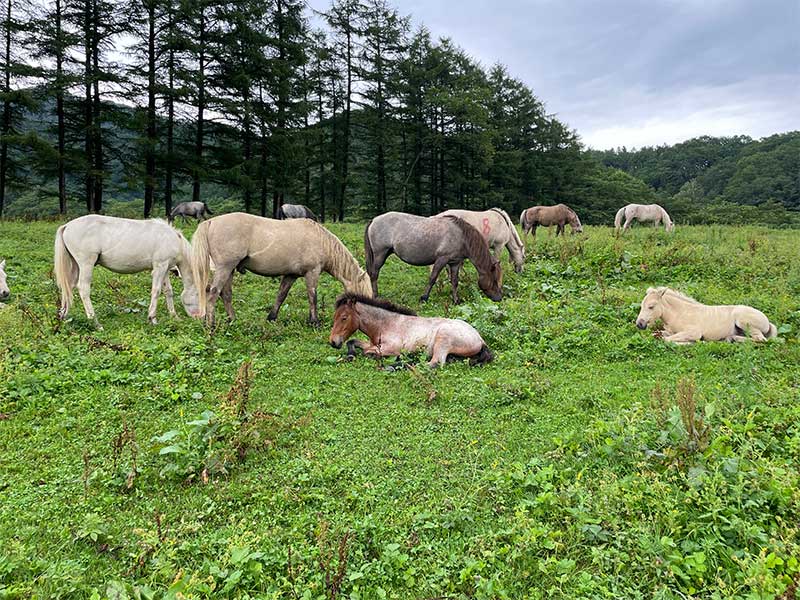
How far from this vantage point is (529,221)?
66.8 feet

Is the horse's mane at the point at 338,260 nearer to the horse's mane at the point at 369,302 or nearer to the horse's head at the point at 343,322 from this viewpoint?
the horse's mane at the point at 369,302

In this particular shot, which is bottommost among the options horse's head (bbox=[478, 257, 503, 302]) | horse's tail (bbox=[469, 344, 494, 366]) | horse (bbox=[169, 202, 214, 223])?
horse's tail (bbox=[469, 344, 494, 366])

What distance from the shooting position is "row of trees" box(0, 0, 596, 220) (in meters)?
20.3

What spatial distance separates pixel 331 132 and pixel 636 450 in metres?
32.9

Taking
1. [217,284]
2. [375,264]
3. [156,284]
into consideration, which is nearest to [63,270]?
[156,284]

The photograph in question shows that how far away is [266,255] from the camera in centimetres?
820

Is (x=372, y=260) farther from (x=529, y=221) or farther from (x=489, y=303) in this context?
(x=529, y=221)

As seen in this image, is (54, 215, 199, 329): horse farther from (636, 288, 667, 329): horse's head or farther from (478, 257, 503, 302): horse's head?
(636, 288, 667, 329): horse's head

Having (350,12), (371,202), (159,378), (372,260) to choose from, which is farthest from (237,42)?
(159,378)

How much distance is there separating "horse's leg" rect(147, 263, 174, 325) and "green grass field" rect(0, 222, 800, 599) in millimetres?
626

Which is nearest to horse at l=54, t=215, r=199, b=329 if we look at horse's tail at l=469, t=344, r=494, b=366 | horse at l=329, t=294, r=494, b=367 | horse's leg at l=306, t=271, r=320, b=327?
horse's leg at l=306, t=271, r=320, b=327

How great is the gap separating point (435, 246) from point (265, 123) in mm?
18996

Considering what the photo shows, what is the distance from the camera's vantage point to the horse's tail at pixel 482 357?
671 centimetres

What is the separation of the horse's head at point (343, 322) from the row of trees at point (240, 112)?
59.2 feet
